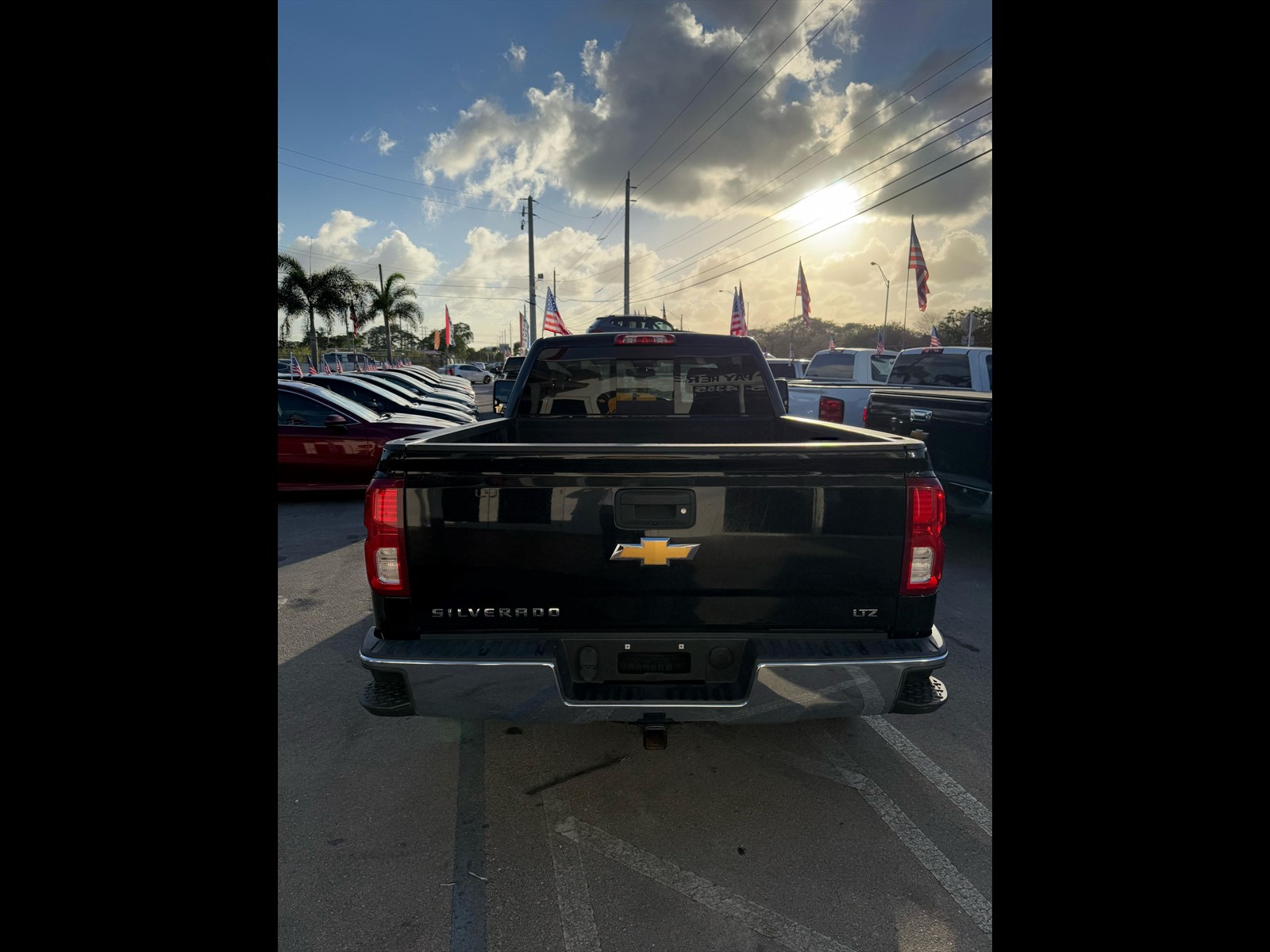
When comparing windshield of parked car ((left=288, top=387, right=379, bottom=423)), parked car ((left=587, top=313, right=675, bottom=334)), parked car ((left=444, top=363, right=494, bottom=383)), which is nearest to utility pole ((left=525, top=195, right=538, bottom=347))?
parked car ((left=444, top=363, right=494, bottom=383))

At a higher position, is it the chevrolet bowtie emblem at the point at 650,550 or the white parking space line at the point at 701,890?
the chevrolet bowtie emblem at the point at 650,550

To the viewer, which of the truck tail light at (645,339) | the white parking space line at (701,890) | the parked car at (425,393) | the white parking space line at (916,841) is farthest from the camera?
the parked car at (425,393)

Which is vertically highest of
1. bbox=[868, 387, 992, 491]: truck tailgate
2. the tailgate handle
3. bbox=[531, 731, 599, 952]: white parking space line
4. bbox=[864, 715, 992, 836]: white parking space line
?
bbox=[868, 387, 992, 491]: truck tailgate

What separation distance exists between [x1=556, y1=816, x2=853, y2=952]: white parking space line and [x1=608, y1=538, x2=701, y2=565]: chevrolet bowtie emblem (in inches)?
44.8

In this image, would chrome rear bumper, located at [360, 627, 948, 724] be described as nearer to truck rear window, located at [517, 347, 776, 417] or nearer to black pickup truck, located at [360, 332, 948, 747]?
black pickup truck, located at [360, 332, 948, 747]

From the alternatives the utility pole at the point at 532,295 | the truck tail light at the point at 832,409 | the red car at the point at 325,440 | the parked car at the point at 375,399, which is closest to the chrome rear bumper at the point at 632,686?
the red car at the point at 325,440

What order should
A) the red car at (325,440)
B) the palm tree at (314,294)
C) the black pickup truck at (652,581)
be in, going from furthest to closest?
the palm tree at (314,294)
the red car at (325,440)
the black pickup truck at (652,581)

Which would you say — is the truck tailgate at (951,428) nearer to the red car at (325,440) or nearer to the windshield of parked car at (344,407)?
the red car at (325,440)

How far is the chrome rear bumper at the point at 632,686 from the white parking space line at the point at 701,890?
22.2 inches

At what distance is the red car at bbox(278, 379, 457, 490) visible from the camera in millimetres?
8828

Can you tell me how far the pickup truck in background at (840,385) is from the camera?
381 inches

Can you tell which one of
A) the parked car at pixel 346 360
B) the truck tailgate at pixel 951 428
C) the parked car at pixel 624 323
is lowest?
the truck tailgate at pixel 951 428
